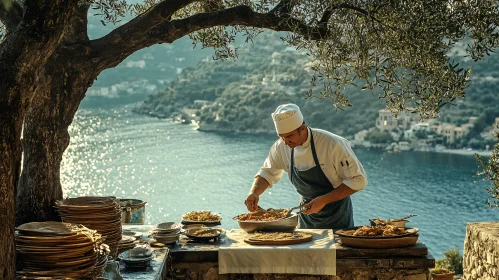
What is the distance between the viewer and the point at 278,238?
4988 millimetres

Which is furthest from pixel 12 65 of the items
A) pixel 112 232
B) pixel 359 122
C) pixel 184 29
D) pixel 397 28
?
pixel 359 122

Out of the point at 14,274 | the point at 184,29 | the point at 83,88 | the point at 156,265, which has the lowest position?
the point at 156,265

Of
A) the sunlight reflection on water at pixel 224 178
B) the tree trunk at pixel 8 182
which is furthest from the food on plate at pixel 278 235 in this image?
the sunlight reflection on water at pixel 224 178

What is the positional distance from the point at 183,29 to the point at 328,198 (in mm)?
1735

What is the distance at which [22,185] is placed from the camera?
4.50 metres

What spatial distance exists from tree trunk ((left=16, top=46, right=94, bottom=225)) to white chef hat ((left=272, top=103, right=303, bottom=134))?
157 centimetres

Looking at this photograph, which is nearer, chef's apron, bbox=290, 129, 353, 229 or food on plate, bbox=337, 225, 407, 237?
food on plate, bbox=337, 225, 407, 237

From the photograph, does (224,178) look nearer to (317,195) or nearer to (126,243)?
(317,195)

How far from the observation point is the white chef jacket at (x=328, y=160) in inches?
214

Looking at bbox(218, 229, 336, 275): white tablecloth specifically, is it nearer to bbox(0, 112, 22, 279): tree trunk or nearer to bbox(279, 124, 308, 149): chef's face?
bbox(279, 124, 308, 149): chef's face

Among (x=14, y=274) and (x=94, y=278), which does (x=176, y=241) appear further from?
(x=14, y=274)

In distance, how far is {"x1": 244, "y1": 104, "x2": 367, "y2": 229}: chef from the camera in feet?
17.8

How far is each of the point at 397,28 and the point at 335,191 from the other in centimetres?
133

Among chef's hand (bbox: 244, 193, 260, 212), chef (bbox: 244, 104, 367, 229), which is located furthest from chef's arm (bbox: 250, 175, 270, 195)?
chef's hand (bbox: 244, 193, 260, 212)
